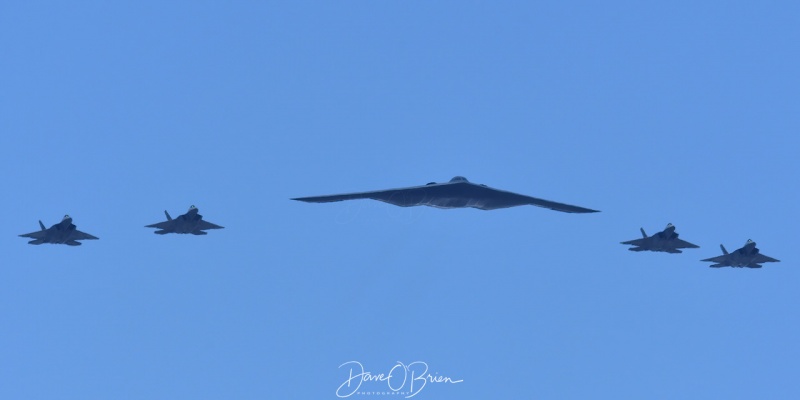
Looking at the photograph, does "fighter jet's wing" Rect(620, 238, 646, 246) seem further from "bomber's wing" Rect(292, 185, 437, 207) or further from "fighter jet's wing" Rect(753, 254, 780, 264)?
"bomber's wing" Rect(292, 185, 437, 207)

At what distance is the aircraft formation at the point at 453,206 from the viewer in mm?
75375

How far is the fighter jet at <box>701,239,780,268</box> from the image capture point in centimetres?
9319

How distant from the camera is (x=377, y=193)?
75688 millimetres

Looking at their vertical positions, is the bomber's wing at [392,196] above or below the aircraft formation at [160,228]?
below

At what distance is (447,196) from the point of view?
75.9 meters

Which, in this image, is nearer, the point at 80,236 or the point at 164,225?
the point at 164,225

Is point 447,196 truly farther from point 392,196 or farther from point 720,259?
point 720,259

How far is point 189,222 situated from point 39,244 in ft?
35.7

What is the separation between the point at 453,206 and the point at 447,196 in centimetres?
128

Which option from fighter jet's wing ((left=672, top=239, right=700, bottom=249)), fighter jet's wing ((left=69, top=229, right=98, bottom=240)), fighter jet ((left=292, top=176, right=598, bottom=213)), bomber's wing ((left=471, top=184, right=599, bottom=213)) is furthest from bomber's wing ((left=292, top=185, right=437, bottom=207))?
fighter jet's wing ((left=672, top=239, right=700, bottom=249))

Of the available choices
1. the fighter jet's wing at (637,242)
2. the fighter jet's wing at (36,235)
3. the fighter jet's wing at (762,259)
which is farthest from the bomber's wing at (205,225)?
the fighter jet's wing at (762,259)

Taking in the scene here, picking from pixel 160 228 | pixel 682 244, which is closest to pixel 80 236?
pixel 160 228

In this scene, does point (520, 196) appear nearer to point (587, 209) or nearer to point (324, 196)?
point (587, 209)

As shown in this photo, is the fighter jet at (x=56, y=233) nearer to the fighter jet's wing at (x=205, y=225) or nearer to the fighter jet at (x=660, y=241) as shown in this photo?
the fighter jet's wing at (x=205, y=225)
